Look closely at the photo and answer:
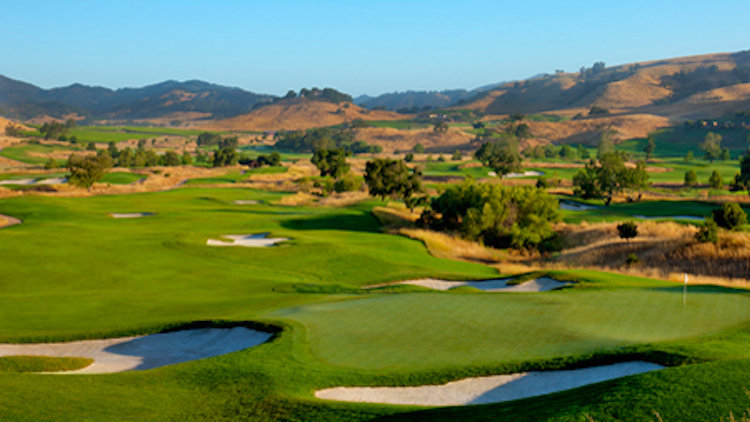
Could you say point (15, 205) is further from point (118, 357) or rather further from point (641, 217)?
point (641, 217)

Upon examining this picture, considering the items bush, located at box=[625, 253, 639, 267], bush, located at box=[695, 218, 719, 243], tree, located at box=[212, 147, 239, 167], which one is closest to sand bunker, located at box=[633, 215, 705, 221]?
bush, located at box=[695, 218, 719, 243]

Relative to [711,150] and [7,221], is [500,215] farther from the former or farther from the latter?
[711,150]

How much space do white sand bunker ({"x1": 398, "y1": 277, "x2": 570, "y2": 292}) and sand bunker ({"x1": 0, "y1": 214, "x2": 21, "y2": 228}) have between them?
3581 cm

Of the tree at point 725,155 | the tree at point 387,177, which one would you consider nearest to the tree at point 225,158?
the tree at point 387,177

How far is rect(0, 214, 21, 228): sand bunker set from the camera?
5015 cm

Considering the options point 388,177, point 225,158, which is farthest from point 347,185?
point 225,158

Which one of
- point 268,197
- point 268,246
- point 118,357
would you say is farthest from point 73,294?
point 268,197

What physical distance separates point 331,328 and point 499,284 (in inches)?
487

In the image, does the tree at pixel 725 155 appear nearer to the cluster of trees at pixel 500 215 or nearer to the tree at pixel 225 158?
the tree at pixel 225 158

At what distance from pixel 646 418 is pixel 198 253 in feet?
101

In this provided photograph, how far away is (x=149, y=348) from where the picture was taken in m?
17.7

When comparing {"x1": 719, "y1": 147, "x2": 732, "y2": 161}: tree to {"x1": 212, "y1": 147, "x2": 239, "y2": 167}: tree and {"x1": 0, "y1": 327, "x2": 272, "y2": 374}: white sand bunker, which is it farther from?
{"x1": 0, "y1": 327, "x2": 272, "y2": 374}: white sand bunker

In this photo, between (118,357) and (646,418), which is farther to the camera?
(118,357)

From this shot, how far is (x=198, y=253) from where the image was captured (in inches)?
1420
